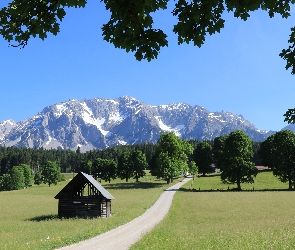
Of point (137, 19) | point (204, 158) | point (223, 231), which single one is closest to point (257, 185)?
point (204, 158)

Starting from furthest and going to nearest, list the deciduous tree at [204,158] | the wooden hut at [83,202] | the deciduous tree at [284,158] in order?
the deciduous tree at [204,158] → the deciduous tree at [284,158] → the wooden hut at [83,202]

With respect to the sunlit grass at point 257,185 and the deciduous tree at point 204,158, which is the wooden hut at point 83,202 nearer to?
the sunlit grass at point 257,185

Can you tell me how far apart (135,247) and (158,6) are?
16251mm

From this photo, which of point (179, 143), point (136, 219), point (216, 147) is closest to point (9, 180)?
point (179, 143)

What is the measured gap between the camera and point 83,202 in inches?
1673

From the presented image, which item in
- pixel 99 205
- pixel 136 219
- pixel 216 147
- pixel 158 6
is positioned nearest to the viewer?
pixel 158 6

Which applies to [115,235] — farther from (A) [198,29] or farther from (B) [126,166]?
(B) [126,166]

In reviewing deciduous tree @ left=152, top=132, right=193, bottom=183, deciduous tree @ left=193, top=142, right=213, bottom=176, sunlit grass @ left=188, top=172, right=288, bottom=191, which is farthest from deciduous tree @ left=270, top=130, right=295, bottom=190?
deciduous tree @ left=193, top=142, right=213, bottom=176

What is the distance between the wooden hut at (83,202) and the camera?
41.1 m

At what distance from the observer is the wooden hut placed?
41.1 m

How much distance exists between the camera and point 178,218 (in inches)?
1393

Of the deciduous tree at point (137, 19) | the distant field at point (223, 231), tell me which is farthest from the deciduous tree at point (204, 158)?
the deciduous tree at point (137, 19)

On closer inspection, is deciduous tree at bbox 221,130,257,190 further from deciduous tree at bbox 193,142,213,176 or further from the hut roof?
deciduous tree at bbox 193,142,213,176

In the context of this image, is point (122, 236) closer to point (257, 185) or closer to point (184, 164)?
point (184, 164)
